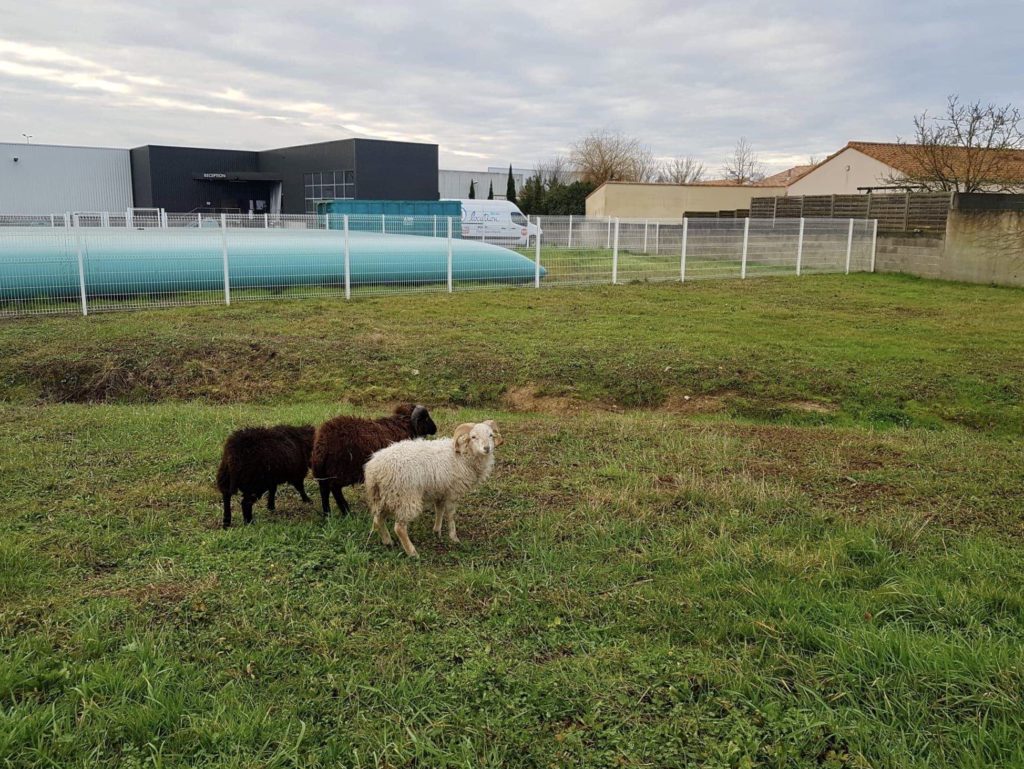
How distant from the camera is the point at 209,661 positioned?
3.12 meters

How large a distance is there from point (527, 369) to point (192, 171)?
4418cm

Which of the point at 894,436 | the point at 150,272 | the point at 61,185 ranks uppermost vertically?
the point at 61,185

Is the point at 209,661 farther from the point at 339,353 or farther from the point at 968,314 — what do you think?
the point at 968,314

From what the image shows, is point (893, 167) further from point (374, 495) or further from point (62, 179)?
point (62, 179)

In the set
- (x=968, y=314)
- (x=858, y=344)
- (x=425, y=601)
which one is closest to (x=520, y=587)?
(x=425, y=601)

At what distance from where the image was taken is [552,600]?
3.67 m

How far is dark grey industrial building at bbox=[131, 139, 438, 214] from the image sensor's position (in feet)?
145

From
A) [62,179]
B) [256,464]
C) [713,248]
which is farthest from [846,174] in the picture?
[62,179]

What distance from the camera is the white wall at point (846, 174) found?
117ft

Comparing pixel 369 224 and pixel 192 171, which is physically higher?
pixel 192 171

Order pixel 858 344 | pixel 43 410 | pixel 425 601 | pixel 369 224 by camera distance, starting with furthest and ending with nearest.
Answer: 1. pixel 369 224
2. pixel 858 344
3. pixel 43 410
4. pixel 425 601

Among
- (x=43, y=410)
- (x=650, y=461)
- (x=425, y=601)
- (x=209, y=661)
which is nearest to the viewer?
(x=209, y=661)

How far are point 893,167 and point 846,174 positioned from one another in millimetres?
6601

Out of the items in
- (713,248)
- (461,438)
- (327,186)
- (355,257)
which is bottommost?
(461,438)
